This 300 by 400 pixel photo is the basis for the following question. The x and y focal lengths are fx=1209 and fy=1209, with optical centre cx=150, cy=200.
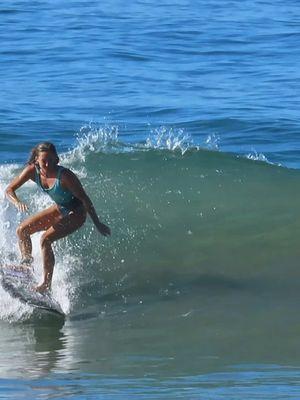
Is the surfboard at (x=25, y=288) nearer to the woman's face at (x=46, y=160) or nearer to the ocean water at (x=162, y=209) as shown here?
the ocean water at (x=162, y=209)

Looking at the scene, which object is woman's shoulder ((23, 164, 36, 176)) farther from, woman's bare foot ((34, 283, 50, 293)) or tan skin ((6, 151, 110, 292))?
Result: woman's bare foot ((34, 283, 50, 293))

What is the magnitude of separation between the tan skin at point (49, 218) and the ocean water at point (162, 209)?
387 millimetres

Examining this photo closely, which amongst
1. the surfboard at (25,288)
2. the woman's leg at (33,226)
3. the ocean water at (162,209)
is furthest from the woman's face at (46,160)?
the ocean water at (162,209)

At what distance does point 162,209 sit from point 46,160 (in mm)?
3598

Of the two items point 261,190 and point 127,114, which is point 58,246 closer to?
A: point 261,190

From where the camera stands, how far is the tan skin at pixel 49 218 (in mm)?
10344

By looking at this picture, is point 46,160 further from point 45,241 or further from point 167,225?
point 167,225

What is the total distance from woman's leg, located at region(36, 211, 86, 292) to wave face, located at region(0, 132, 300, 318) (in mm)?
356

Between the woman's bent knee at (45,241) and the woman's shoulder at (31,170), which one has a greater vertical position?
the woman's shoulder at (31,170)

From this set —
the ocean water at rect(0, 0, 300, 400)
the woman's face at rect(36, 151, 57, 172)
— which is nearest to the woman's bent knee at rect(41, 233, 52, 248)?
the ocean water at rect(0, 0, 300, 400)

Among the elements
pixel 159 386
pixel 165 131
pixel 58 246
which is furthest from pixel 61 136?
pixel 159 386

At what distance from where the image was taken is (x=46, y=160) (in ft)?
33.6

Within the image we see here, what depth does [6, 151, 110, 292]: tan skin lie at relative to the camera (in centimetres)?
1034

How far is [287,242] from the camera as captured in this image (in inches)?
504
